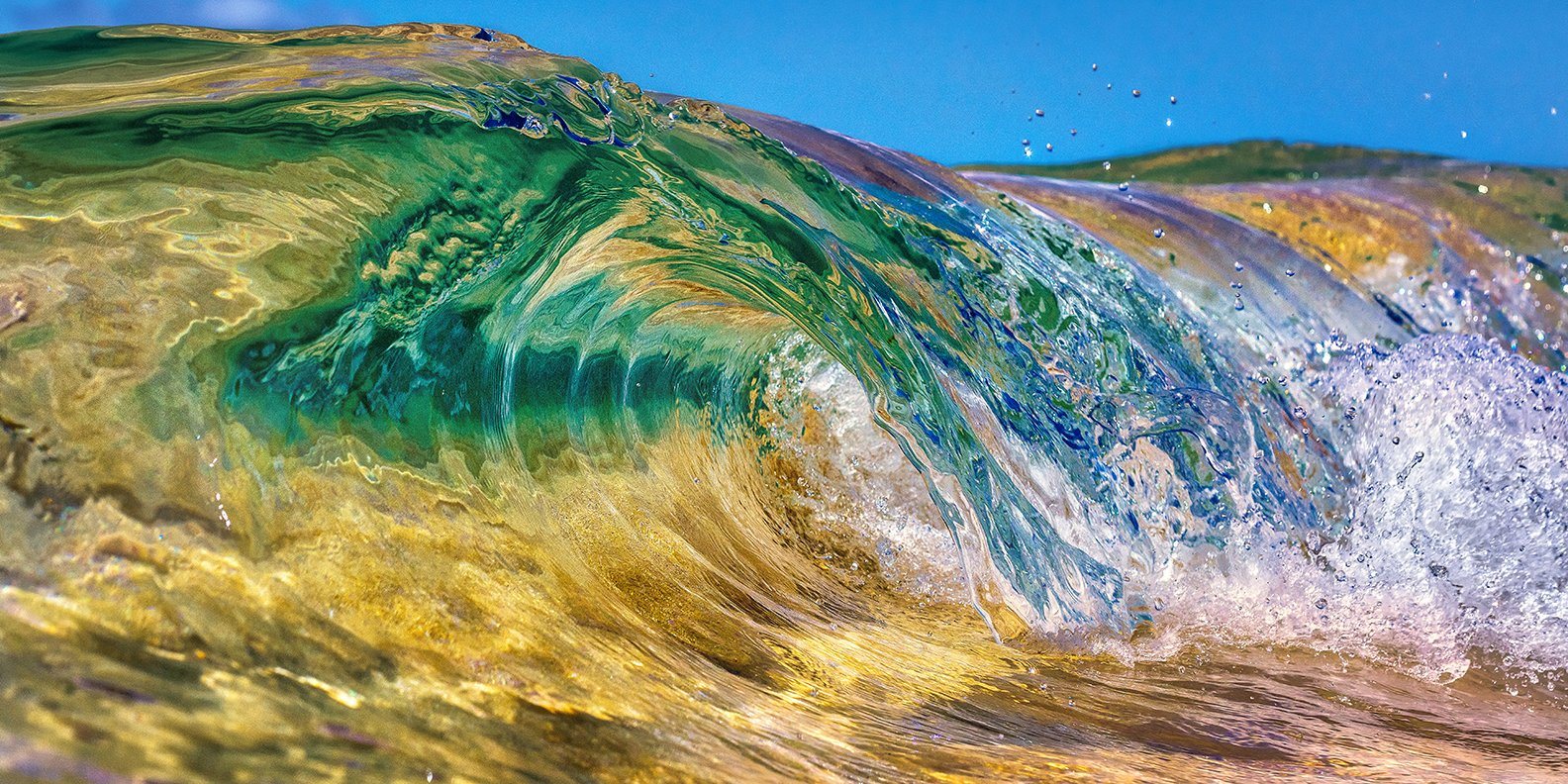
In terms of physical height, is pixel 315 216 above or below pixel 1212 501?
above

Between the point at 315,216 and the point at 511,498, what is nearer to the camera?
the point at 315,216

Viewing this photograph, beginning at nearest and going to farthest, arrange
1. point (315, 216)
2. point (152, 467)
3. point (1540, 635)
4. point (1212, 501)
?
point (152, 467) < point (315, 216) < point (1540, 635) < point (1212, 501)

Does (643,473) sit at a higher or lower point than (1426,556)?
higher

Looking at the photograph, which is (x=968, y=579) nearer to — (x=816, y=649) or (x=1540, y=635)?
(x=816, y=649)

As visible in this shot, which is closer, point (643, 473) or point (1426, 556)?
point (1426, 556)

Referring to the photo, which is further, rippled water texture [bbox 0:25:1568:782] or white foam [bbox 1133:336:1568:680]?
white foam [bbox 1133:336:1568:680]

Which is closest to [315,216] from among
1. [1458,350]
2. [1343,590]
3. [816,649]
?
[816,649]

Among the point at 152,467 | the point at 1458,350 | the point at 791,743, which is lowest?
the point at 791,743

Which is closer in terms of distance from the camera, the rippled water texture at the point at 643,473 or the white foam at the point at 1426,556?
the rippled water texture at the point at 643,473
